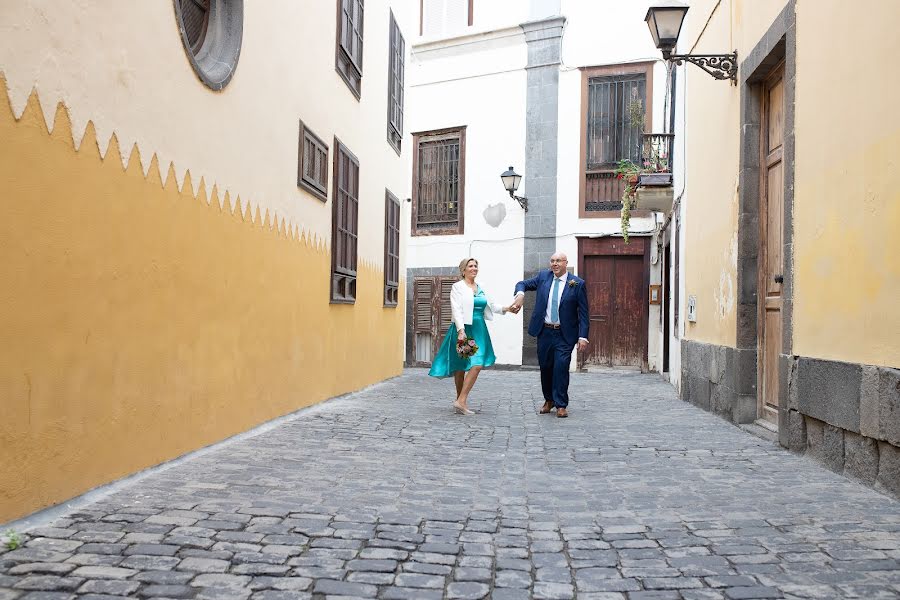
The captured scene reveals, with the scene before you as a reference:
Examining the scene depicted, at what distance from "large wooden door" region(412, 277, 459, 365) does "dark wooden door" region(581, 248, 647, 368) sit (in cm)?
323

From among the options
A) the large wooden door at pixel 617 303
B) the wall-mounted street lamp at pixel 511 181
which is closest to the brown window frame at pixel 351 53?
the wall-mounted street lamp at pixel 511 181

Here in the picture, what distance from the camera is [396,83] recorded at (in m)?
12.8

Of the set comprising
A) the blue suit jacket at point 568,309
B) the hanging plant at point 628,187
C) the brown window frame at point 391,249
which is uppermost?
the hanging plant at point 628,187

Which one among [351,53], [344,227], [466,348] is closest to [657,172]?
[351,53]

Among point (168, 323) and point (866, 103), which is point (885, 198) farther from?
point (168, 323)

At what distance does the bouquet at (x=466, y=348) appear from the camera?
25.7ft

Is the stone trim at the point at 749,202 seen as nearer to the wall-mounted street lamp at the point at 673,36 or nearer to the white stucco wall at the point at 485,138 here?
the wall-mounted street lamp at the point at 673,36

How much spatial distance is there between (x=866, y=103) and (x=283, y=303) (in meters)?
4.88

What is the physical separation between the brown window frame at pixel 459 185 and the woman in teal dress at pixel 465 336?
915 centimetres

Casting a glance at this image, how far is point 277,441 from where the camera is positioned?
5.98m

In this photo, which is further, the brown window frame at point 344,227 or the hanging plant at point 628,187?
the hanging plant at point 628,187

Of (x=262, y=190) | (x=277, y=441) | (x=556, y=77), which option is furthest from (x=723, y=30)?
(x=556, y=77)

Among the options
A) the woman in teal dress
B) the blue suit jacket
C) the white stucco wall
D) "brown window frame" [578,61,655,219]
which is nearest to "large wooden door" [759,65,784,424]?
the blue suit jacket

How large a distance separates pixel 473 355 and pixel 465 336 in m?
0.21
